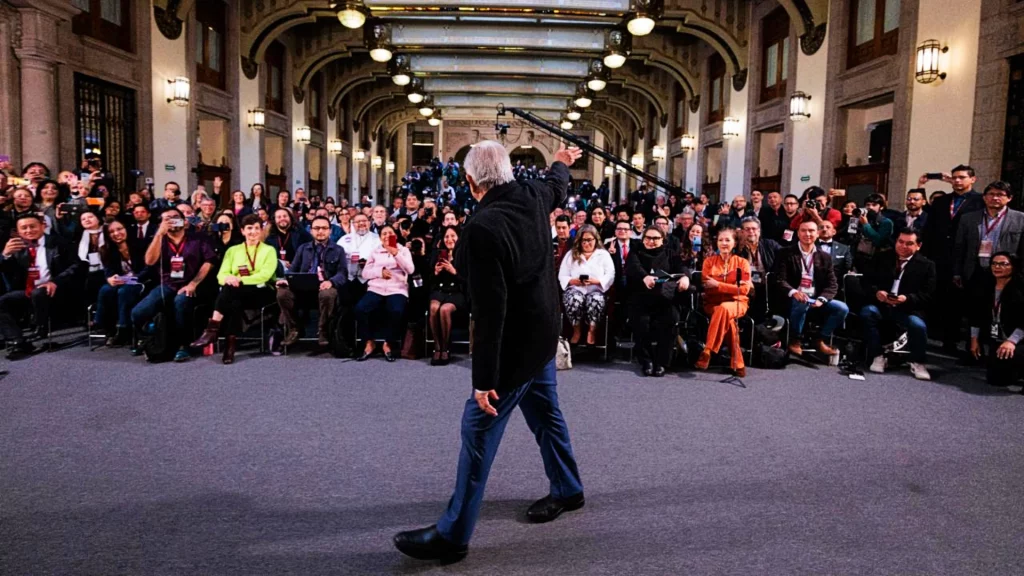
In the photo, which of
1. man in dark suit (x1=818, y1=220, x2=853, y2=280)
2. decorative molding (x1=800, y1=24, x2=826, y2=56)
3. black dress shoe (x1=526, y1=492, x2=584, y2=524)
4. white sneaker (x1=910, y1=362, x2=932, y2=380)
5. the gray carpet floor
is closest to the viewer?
the gray carpet floor

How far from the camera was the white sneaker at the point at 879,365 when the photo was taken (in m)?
6.59

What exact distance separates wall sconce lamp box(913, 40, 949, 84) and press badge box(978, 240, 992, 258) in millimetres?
3532

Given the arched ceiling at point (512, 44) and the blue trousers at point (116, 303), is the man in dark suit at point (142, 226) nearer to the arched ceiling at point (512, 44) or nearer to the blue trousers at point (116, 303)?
the blue trousers at point (116, 303)

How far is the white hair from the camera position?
2803mm

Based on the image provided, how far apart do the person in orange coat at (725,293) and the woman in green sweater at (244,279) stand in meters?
4.49

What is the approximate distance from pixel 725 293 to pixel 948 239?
279 centimetres

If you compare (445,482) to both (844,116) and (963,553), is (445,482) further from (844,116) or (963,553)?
(844,116)

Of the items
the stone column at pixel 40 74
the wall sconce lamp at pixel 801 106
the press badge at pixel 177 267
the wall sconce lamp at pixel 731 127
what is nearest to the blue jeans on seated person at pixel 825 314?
the press badge at pixel 177 267

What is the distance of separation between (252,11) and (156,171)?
550 centimetres

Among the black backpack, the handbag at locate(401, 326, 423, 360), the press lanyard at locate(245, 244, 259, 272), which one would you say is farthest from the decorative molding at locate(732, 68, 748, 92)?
the black backpack

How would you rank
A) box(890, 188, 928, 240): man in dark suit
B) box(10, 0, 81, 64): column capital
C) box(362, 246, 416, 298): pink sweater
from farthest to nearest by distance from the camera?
box(10, 0, 81, 64): column capital
box(890, 188, 928, 240): man in dark suit
box(362, 246, 416, 298): pink sweater

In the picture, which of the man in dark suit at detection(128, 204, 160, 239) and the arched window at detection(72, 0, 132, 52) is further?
the arched window at detection(72, 0, 132, 52)

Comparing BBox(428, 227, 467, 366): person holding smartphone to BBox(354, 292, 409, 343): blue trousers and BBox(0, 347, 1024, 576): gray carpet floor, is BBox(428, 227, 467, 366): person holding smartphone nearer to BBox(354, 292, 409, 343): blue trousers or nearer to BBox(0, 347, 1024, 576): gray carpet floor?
BBox(354, 292, 409, 343): blue trousers

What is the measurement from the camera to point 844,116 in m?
12.3
